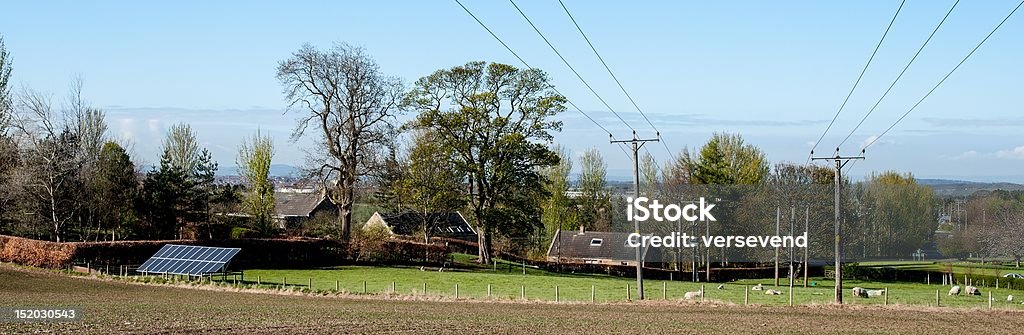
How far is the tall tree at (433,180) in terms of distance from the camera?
5959cm

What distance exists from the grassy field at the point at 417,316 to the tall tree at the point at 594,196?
48803 millimetres

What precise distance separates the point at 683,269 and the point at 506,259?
1288cm

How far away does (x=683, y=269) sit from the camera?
71.1m

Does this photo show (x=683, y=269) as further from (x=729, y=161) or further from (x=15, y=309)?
(x=15, y=309)

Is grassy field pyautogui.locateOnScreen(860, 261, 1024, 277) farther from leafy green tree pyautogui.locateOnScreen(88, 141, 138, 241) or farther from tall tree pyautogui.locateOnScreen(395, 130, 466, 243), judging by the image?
leafy green tree pyautogui.locateOnScreen(88, 141, 138, 241)

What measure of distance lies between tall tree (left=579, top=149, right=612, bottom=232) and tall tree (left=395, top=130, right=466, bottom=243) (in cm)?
2582

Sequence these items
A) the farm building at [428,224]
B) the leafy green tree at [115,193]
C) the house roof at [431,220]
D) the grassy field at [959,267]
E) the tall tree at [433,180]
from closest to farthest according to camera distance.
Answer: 1. the leafy green tree at [115,193]
2. the tall tree at [433,180]
3. the grassy field at [959,267]
4. the farm building at [428,224]
5. the house roof at [431,220]

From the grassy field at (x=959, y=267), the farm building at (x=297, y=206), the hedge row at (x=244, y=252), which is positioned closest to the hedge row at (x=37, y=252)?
the hedge row at (x=244, y=252)

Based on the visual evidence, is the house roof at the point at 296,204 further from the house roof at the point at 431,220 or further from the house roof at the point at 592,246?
the house roof at the point at 592,246

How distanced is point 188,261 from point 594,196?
50.8 meters

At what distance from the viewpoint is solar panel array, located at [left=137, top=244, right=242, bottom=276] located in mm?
45781

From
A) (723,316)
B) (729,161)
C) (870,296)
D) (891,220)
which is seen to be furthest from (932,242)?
(723,316)

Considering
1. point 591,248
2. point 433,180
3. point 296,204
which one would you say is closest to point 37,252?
point 433,180

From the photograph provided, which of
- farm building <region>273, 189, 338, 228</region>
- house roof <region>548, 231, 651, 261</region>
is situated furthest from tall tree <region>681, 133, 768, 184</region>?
farm building <region>273, 189, 338, 228</region>
